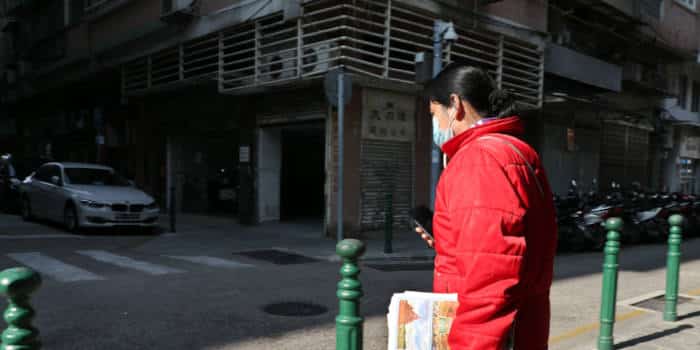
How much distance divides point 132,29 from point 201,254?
11570mm

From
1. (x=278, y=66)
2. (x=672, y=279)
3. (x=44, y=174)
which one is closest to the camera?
(x=672, y=279)

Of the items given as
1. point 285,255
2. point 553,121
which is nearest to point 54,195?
point 285,255

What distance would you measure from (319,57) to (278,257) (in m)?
4.80

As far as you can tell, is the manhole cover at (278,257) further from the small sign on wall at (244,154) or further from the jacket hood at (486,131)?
the jacket hood at (486,131)

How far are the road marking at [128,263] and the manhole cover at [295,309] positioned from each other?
231cm

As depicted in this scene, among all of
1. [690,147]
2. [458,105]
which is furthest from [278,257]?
[690,147]

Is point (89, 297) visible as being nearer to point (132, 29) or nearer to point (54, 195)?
point (54, 195)

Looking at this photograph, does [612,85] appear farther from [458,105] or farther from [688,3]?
[458,105]

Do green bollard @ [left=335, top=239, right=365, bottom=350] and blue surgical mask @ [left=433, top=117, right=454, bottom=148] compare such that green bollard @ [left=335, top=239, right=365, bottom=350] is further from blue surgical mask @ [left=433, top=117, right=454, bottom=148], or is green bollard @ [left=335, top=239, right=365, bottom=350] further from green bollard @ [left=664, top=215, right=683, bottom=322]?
green bollard @ [left=664, top=215, right=683, bottom=322]

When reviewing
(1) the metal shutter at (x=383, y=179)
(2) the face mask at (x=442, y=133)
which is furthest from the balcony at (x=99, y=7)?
(2) the face mask at (x=442, y=133)

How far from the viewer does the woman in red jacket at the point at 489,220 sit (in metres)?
1.66

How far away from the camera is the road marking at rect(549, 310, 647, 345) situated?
4859 mm

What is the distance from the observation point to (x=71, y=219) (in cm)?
1148

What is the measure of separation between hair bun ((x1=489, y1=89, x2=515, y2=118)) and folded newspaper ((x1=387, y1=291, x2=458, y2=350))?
67 cm
